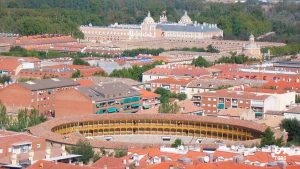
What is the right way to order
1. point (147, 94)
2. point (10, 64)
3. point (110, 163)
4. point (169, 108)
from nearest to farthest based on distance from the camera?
point (110, 163) → point (169, 108) → point (147, 94) → point (10, 64)

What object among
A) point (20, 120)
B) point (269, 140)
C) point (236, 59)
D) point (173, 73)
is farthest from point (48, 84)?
point (236, 59)

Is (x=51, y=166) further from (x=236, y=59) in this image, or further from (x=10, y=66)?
(x=236, y=59)

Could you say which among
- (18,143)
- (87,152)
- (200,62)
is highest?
(18,143)

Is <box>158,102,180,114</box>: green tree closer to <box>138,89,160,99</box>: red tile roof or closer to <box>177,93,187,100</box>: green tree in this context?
<box>138,89,160,99</box>: red tile roof

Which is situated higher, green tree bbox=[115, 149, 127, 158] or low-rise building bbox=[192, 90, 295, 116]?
green tree bbox=[115, 149, 127, 158]

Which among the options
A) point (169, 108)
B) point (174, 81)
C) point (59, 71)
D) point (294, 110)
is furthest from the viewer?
point (59, 71)

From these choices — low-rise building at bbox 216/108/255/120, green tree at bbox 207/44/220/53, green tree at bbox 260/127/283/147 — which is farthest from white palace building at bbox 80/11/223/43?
green tree at bbox 260/127/283/147
